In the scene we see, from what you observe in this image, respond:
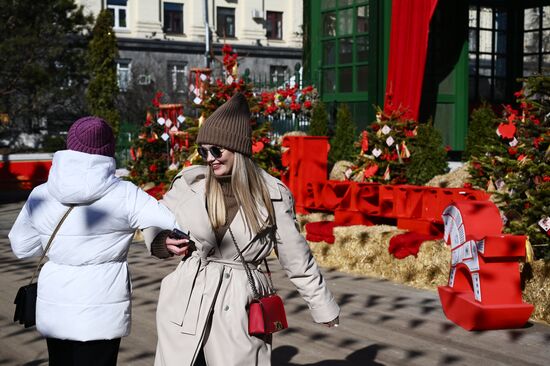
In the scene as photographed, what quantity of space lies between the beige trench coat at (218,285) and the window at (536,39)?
51.3ft

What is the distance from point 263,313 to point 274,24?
167ft

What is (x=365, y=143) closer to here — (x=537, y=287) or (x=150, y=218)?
(x=537, y=287)

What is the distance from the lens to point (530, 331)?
8203 millimetres

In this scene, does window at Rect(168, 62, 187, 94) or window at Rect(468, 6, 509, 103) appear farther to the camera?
window at Rect(168, 62, 187, 94)

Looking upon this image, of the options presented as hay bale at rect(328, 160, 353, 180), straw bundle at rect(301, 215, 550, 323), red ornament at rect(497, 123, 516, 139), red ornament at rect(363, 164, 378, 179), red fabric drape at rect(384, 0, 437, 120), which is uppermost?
red fabric drape at rect(384, 0, 437, 120)

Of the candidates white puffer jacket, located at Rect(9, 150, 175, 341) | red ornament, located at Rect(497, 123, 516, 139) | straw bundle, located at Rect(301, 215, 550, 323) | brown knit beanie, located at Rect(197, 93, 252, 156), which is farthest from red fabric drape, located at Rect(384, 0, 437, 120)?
white puffer jacket, located at Rect(9, 150, 175, 341)

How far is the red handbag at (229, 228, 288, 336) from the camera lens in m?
4.36

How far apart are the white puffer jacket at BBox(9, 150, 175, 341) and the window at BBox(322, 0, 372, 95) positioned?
1328cm

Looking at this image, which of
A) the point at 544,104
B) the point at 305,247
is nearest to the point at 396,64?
the point at 544,104

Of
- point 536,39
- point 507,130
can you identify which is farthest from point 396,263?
point 536,39

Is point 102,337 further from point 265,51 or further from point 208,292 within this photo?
point 265,51

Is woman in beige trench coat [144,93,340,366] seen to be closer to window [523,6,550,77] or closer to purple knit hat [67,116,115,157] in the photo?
purple knit hat [67,116,115,157]

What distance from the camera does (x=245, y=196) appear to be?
177 inches

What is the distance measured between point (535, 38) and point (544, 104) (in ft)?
34.6
